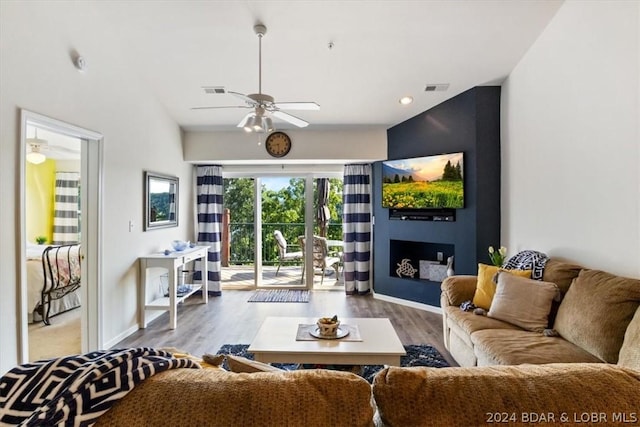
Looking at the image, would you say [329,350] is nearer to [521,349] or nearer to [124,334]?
[521,349]

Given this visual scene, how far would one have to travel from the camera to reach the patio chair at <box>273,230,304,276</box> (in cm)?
579

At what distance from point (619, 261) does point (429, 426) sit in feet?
7.78

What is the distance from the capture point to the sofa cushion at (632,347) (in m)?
1.65

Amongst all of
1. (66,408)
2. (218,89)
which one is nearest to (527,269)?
(66,408)

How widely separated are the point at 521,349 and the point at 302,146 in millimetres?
3861

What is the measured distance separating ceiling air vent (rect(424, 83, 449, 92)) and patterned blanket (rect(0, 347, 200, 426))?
3.91 meters

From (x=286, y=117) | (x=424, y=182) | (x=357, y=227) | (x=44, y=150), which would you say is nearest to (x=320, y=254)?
(x=357, y=227)

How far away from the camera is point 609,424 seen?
2.59 feet

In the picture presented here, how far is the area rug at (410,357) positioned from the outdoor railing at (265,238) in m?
2.65

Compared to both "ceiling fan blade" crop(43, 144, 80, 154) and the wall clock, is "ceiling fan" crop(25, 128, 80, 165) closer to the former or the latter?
"ceiling fan blade" crop(43, 144, 80, 154)

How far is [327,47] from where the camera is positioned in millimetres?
3334

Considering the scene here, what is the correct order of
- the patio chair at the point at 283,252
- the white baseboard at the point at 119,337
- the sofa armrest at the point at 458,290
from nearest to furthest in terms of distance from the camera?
1. the sofa armrest at the point at 458,290
2. the white baseboard at the point at 119,337
3. the patio chair at the point at 283,252

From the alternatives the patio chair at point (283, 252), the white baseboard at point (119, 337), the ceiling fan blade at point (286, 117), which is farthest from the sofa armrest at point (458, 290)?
the white baseboard at point (119, 337)

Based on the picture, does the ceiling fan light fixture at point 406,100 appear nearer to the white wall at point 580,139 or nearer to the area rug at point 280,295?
the white wall at point 580,139
